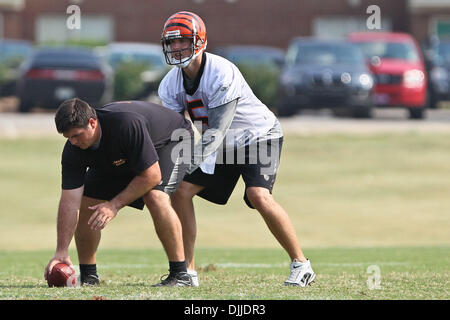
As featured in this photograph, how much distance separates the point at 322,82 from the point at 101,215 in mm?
17229

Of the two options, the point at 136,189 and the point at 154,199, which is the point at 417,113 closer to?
the point at 154,199

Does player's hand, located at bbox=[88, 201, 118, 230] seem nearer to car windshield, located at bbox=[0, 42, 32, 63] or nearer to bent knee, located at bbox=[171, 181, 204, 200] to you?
bent knee, located at bbox=[171, 181, 204, 200]

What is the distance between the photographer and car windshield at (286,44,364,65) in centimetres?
2458

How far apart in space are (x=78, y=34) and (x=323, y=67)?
2181cm

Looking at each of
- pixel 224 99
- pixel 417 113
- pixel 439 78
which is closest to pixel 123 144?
pixel 224 99

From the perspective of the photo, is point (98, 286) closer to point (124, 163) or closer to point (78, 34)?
point (124, 163)

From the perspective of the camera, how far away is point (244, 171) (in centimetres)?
789

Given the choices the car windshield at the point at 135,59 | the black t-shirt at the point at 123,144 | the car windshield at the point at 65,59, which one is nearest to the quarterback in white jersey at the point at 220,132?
the black t-shirt at the point at 123,144

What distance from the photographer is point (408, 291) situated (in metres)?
7.27

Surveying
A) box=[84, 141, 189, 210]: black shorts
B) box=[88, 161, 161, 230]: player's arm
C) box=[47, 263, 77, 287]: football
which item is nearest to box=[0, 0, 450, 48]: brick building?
box=[84, 141, 189, 210]: black shorts

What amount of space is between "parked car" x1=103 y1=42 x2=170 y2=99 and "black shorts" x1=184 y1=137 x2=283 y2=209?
18430mm

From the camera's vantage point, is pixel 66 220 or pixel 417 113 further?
pixel 417 113

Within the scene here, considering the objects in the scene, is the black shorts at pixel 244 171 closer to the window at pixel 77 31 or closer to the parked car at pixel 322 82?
the parked car at pixel 322 82

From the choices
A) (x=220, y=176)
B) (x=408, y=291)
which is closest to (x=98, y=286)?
(x=220, y=176)
